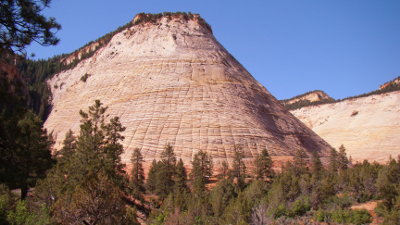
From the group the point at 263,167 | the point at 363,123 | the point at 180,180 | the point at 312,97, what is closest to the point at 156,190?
the point at 180,180

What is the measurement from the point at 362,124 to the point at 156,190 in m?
60.2

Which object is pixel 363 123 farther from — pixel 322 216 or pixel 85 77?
pixel 322 216

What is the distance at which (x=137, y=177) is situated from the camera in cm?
3578

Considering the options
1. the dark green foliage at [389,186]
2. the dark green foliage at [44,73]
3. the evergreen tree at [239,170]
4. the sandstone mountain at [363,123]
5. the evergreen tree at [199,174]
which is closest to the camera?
the dark green foliage at [389,186]

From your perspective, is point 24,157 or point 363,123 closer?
point 24,157

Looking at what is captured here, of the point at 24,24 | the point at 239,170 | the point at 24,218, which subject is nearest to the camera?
the point at 24,24

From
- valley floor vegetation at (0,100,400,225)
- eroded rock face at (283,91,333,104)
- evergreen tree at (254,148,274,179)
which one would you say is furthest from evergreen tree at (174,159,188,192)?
eroded rock face at (283,91,333,104)

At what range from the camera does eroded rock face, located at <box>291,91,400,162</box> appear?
68.6m

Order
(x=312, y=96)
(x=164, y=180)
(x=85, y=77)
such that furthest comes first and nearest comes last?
1. (x=312, y=96)
2. (x=85, y=77)
3. (x=164, y=180)

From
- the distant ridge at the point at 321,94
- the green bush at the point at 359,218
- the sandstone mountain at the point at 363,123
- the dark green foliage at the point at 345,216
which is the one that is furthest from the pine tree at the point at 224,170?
the distant ridge at the point at 321,94

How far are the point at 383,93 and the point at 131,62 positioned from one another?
60.1 metres

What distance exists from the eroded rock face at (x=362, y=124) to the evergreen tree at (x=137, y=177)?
4389 cm

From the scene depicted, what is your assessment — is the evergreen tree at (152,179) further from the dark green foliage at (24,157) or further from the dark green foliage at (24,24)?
the dark green foliage at (24,24)

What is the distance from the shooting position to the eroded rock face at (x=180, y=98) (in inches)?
1727
